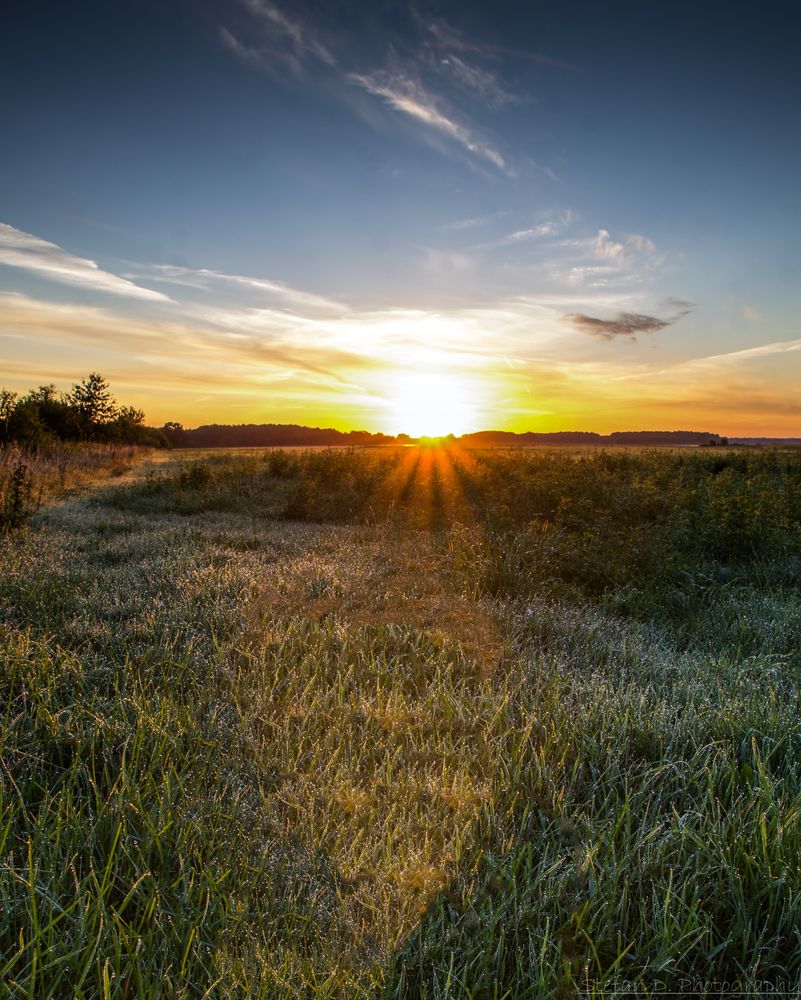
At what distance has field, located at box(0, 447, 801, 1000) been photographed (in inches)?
71.3

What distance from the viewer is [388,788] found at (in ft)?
8.52

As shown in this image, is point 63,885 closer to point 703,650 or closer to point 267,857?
point 267,857

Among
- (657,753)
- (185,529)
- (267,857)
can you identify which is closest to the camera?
(267,857)

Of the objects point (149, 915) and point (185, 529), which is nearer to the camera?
point (149, 915)

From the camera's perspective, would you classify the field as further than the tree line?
No

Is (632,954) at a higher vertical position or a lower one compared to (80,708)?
lower

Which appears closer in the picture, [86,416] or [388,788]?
[388,788]

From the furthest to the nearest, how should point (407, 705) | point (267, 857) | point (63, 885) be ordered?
1. point (407, 705)
2. point (267, 857)
3. point (63, 885)

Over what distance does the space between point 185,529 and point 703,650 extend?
22.6 feet

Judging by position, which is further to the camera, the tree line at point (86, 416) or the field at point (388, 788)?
the tree line at point (86, 416)

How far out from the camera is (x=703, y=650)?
201 inches

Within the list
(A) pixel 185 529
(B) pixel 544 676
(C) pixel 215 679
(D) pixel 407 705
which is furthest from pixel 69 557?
(B) pixel 544 676

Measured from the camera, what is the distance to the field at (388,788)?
181 cm

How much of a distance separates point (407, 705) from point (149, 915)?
175 centimetres
